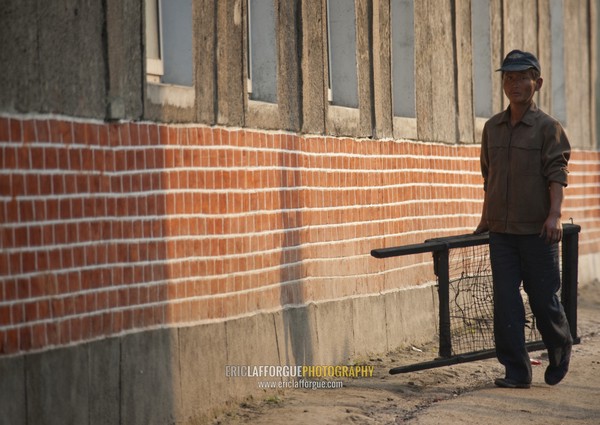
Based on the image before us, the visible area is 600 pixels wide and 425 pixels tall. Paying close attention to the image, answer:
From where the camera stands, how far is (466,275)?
1046 cm

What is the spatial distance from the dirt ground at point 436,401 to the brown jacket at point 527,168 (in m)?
1.15

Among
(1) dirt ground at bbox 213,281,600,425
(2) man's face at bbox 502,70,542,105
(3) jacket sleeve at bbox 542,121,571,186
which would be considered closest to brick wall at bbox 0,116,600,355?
(1) dirt ground at bbox 213,281,600,425

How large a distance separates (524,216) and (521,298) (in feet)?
1.89

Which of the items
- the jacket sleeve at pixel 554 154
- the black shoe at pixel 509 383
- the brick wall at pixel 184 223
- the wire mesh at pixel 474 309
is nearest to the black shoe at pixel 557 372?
the black shoe at pixel 509 383

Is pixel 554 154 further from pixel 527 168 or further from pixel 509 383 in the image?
pixel 509 383

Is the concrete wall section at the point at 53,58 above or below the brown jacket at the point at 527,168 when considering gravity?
above

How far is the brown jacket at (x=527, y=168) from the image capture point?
926cm

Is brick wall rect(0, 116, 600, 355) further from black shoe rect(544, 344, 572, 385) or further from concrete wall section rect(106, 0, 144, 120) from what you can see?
black shoe rect(544, 344, 572, 385)

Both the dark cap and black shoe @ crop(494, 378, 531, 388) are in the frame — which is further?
black shoe @ crop(494, 378, 531, 388)

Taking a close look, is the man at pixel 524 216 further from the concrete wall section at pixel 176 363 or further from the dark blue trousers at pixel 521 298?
the concrete wall section at pixel 176 363

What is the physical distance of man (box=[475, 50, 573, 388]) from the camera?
9.28 metres

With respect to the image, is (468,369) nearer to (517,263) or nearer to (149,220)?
(517,263)

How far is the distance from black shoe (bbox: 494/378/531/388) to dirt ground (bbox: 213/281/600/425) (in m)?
0.04

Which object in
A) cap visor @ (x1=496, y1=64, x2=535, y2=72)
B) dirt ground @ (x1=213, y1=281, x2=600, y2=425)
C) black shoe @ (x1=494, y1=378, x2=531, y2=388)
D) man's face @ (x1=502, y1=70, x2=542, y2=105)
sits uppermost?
cap visor @ (x1=496, y1=64, x2=535, y2=72)
